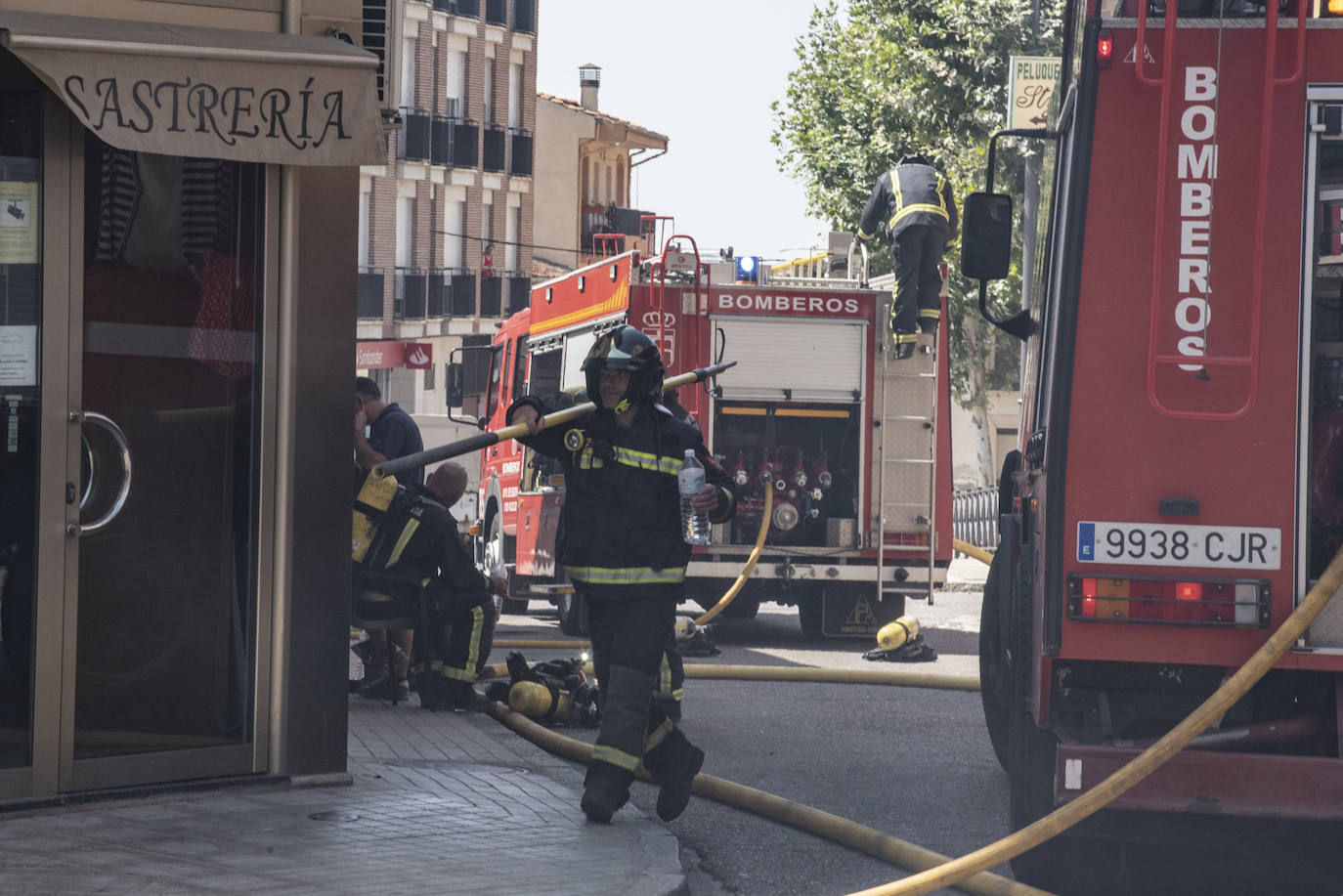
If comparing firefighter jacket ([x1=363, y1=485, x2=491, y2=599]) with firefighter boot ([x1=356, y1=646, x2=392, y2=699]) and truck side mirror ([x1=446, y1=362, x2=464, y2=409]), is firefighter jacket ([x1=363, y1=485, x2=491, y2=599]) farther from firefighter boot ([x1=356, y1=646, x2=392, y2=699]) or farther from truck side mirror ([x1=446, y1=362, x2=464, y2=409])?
truck side mirror ([x1=446, y1=362, x2=464, y2=409])

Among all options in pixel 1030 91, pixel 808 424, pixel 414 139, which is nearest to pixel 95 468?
pixel 808 424

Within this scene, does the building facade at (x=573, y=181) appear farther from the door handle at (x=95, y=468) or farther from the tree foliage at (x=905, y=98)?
the door handle at (x=95, y=468)

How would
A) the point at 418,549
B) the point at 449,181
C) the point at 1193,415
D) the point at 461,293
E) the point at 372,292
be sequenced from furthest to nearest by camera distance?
the point at 461,293 < the point at 449,181 < the point at 372,292 < the point at 418,549 < the point at 1193,415

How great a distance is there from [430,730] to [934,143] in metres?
23.0

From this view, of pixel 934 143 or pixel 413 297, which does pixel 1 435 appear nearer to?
pixel 934 143

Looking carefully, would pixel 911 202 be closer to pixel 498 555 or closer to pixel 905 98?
pixel 498 555

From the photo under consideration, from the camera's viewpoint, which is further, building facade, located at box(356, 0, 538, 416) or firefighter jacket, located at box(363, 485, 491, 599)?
building facade, located at box(356, 0, 538, 416)

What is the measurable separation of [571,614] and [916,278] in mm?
3749

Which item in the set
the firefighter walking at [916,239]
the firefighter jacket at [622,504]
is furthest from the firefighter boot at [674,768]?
the firefighter walking at [916,239]

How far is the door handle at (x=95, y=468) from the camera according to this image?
6.57 m

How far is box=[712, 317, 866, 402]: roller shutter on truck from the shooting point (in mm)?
14383

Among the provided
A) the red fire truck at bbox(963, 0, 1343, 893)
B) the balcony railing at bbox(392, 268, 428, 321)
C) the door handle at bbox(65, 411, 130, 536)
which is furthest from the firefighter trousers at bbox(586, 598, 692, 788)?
the balcony railing at bbox(392, 268, 428, 321)

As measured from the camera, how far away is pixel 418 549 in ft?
32.0

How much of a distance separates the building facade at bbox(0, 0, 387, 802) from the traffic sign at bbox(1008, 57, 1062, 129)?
8343 millimetres
